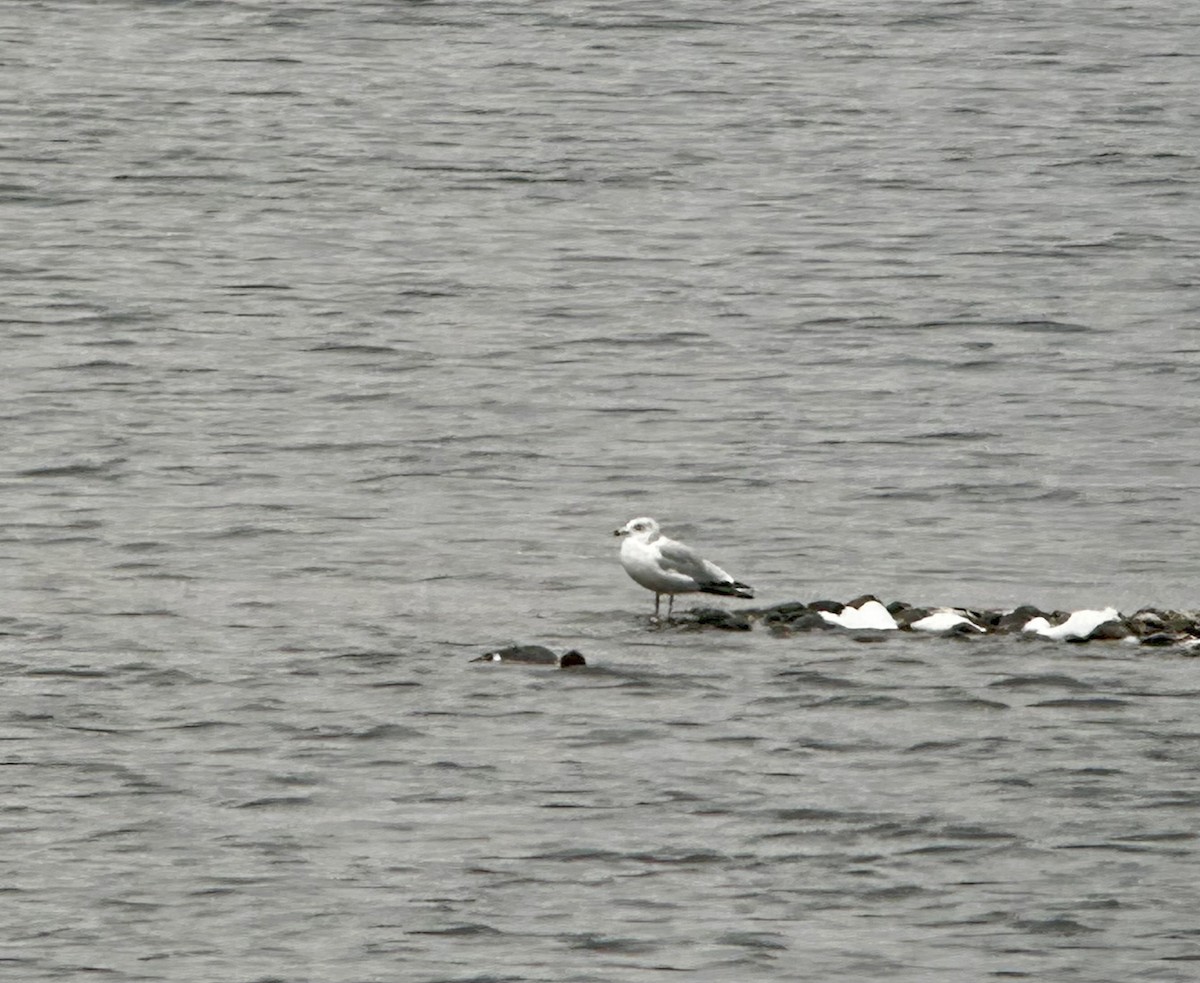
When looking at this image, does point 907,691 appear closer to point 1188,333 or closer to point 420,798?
point 420,798

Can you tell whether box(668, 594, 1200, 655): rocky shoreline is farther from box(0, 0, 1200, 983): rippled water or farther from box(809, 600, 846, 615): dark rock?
box(0, 0, 1200, 983): rippled water

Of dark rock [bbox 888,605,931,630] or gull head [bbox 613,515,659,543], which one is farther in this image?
gull head [bbox 613,515,659,543]

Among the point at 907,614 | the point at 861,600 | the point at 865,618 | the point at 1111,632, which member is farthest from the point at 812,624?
the point at 1111,632

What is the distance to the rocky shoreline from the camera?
68.4 feet

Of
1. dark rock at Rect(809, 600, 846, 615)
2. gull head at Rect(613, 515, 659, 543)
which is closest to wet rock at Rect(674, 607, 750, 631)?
dark rock at Rect(809, 600, 846, 615)

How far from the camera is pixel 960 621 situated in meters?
21.2

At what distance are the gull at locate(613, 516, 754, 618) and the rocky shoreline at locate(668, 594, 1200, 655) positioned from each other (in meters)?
0.29

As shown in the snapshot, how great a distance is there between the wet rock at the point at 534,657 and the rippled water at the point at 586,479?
0.65ft

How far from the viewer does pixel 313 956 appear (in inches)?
576

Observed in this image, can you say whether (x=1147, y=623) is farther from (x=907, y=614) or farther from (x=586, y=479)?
(x=586, y=479)

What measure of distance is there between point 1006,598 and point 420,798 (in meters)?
6.91

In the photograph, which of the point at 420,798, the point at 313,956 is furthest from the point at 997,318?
the point at 313,956

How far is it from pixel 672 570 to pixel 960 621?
2145 millimetres

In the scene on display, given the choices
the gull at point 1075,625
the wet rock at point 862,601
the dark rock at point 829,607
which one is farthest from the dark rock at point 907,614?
the gull at point 1075,625
